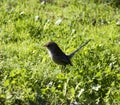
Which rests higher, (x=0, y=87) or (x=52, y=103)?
(x=0, y=87)

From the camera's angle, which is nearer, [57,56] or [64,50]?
[57,56]

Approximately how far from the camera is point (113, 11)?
10125 mm

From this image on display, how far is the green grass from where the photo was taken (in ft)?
21.5

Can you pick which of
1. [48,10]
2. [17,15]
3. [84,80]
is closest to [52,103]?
[84,80]

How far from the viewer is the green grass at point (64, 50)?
654 centimetres

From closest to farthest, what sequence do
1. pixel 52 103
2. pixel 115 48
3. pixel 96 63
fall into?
pixel 52 103
pixel 96 63
pixel 115 48

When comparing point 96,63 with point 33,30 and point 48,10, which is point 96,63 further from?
point 48,10

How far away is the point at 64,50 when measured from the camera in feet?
26.0

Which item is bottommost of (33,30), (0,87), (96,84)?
(96,84)

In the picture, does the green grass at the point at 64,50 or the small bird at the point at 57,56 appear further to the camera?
the small bird at the point at 57,56

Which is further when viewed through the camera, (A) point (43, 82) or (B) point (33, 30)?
(B) point (33, 30)

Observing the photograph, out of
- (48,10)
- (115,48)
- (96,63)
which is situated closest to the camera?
(96,63)

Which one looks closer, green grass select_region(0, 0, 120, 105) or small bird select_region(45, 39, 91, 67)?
green grass select_region(0, 0, 120, 105)

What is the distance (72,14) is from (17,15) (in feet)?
4.09
